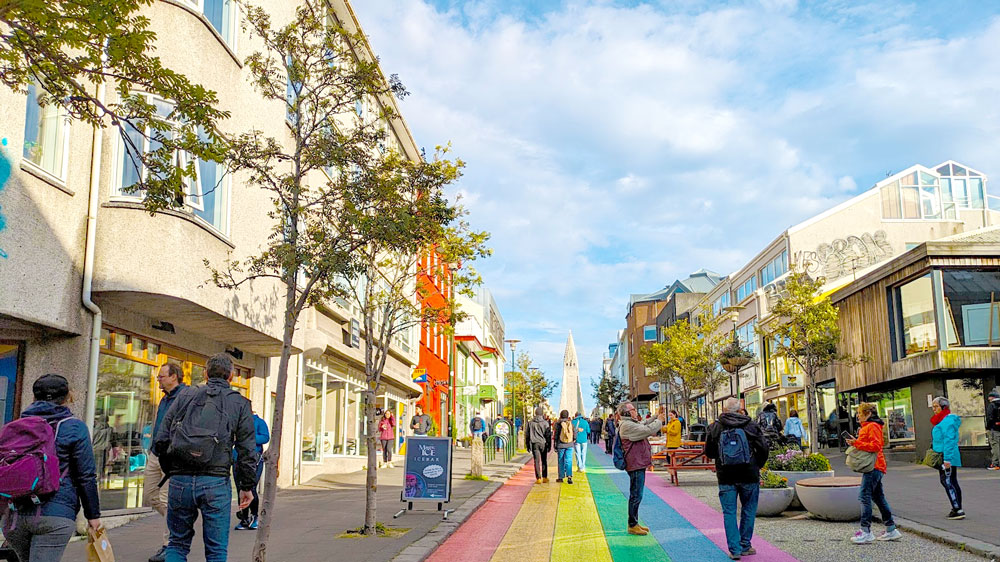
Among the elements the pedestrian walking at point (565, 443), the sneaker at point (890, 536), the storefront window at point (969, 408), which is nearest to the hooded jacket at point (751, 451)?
the sneaker at point (890, 536)

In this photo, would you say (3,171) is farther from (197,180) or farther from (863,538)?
(863,538)

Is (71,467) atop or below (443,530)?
atop

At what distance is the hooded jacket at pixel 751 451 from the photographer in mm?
9422

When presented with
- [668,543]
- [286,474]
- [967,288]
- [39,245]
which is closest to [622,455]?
[668,543]

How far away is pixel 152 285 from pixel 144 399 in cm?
263

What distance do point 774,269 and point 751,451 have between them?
3750 cm

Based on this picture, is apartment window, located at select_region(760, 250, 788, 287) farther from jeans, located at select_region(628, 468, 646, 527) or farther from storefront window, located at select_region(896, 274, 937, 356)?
jeans, located at select_region(628, 468, 646, 527)

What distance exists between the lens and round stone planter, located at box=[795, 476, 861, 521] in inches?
451

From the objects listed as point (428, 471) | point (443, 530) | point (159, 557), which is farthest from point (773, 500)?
point (159, 557)

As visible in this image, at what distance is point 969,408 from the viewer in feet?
81.8

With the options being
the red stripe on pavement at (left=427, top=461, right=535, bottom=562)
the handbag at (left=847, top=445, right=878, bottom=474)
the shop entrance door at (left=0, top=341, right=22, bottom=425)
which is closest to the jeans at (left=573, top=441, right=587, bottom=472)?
the red stripe on pavement at (left=427, top=461, right=535, bottom=562)

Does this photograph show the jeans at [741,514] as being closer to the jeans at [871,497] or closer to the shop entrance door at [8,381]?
the jeans at [871,497]

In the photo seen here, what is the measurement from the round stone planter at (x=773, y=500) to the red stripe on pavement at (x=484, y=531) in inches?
143

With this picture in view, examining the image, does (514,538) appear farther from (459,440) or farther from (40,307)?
(459,440)
